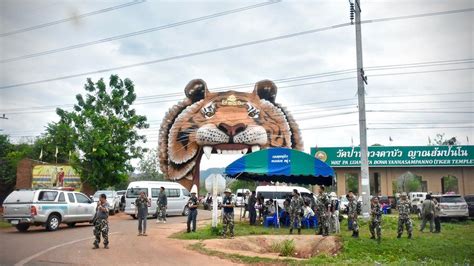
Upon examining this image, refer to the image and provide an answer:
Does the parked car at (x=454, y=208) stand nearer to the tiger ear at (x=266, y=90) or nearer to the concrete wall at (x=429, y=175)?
the concrete wall at (x=429, y=175)

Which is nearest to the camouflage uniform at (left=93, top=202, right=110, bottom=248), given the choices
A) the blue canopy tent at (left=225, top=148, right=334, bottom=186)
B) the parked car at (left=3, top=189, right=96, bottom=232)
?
the parked car at (left=3, top=189, right=96, bottom=232)

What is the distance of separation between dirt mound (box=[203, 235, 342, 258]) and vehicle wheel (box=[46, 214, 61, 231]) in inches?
306

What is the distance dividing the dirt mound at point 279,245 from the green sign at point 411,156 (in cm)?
2216

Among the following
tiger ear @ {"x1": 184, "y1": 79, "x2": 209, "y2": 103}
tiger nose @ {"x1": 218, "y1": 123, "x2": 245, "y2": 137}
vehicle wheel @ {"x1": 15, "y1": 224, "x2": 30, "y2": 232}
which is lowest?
vehicle wheel @ {"x1": 15, "y1": 224, "x2": 30, "y2": 232}

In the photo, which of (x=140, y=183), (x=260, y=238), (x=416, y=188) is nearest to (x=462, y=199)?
(x=260, y=238)

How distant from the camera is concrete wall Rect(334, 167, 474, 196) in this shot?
117ft

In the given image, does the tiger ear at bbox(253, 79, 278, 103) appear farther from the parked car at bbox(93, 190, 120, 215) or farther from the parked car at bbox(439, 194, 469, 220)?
the parked car at bbox(439, 194, 469, 220)

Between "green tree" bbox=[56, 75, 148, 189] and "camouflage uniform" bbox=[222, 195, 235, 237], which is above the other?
"green tree" bbox=[56, 75, 148, 189]

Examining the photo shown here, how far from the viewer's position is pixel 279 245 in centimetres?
1428

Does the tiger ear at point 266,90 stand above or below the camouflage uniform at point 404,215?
above

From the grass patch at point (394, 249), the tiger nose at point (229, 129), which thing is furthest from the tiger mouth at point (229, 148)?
the grass patch at point (394, 249)

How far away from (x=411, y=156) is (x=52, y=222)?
2839cm

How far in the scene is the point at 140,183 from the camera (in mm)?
25281

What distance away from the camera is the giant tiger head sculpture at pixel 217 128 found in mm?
37188
